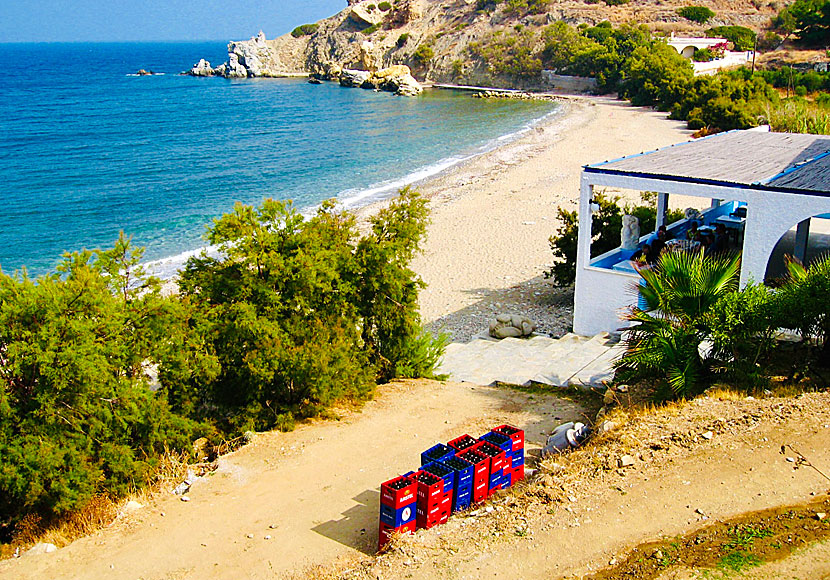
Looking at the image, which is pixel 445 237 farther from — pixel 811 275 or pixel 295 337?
pixel 811 275

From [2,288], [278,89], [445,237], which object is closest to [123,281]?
[2,288]

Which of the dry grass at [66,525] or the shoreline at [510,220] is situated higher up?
the dry grass at [66,525]

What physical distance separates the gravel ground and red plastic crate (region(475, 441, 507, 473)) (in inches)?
305

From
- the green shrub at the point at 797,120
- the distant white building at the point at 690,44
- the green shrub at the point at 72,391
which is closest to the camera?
the green shrub at the point at 72,391

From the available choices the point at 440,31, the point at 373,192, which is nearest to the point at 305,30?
the point at 440,31

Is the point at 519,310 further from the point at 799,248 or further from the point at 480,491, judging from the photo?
the point at 480,491

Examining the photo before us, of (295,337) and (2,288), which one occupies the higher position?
(2,288)

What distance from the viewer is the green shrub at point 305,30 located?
132375 mm

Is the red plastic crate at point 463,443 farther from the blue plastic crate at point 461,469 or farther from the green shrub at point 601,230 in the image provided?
the green shrub at point 601,230

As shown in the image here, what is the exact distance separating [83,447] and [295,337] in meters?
3.18

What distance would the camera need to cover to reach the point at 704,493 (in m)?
7.34

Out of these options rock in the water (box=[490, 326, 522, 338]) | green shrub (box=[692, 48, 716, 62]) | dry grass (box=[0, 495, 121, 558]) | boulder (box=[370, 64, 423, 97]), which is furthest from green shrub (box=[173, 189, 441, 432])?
boulder (box=[370, 64, 423, 97])

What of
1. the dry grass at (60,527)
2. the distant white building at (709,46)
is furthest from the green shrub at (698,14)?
the dry grass at (60,527)

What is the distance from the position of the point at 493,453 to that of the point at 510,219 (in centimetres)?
2012
